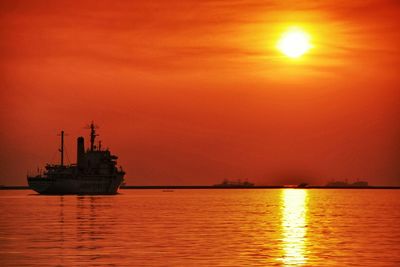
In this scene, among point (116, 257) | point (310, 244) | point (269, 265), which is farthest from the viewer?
Result: point (310, 244)

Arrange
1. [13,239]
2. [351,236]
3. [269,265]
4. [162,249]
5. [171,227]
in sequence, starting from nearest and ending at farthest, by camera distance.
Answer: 1. [269,265]
2. [162,249]
3. [13,239]
4. [351,236]
5. [171,227]

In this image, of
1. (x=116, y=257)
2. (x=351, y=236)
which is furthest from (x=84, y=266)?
(x=351, y=236)

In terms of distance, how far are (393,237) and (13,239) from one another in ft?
93.2

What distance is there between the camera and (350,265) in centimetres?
4672

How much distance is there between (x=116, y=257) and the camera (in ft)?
166

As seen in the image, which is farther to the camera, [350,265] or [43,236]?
[43,236]

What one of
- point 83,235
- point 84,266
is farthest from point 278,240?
point 84,266

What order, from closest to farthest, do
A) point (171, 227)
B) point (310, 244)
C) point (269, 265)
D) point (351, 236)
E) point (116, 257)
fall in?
1. point (269, 265)
2. point (116, 257)
3. point (310, 244)
4. point (351, 236)
5. point (171, 227)

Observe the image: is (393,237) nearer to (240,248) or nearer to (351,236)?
(351,236)

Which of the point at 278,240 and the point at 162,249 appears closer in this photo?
the point at 162,249

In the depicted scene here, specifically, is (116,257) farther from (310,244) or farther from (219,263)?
(310,244)

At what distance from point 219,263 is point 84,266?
7.21 m

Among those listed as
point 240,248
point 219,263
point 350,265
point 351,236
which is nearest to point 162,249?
point 240,248

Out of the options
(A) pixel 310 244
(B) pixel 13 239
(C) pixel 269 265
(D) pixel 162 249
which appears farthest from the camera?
(B) pixel 13 239
